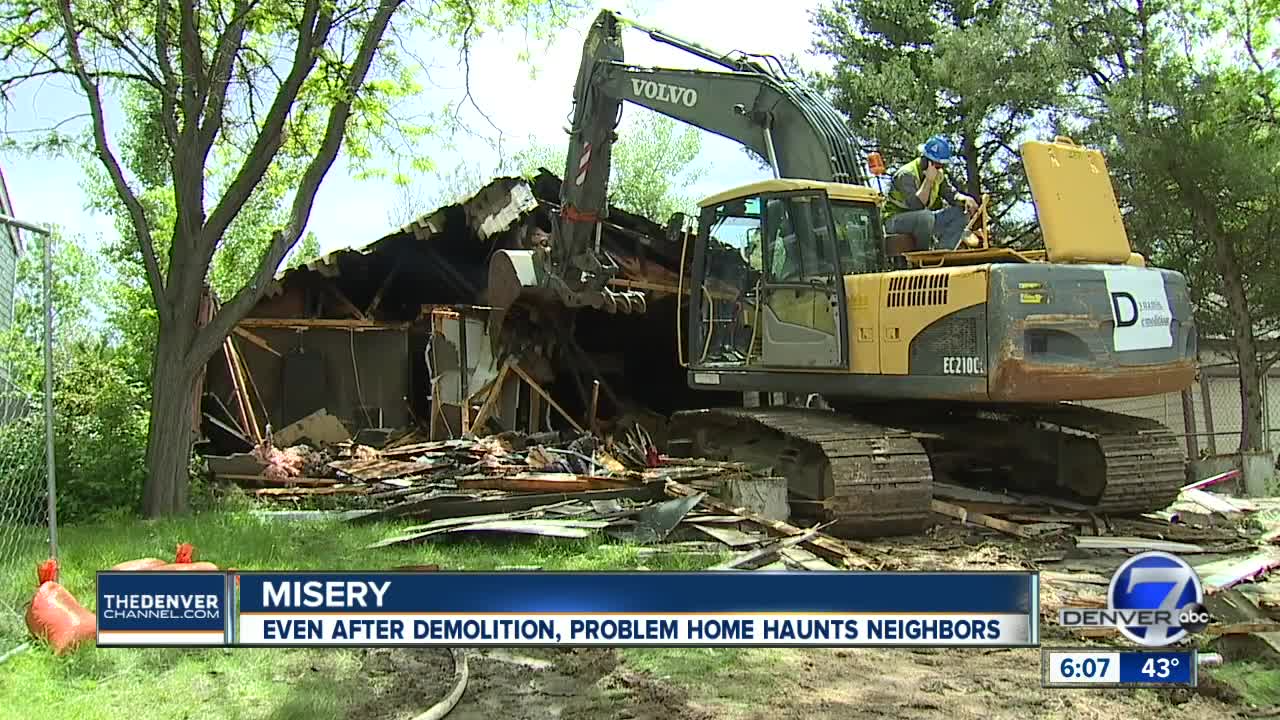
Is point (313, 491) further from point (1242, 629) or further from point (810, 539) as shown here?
point (1242, 629)

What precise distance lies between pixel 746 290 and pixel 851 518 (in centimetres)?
255

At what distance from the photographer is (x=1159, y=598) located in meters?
4.19

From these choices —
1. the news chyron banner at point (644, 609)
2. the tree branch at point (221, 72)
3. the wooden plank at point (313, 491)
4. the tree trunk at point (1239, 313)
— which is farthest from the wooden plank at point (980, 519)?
the tree trunk at point (1239, 313)

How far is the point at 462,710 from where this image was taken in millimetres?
4270

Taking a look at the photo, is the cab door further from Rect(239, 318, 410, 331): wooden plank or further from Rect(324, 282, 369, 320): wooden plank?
Rect(324, 282, 369, 320): wooden plank

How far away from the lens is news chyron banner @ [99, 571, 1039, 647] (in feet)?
13.3

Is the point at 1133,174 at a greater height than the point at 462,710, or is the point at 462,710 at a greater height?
the point at 1133,174

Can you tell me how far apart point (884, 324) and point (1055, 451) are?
2588mm

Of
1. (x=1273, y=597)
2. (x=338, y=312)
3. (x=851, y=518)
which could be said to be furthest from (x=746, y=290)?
(x=338, y=312)

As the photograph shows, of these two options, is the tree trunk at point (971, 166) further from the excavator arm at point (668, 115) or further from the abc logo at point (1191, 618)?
the abc logo at point (1191, 618)

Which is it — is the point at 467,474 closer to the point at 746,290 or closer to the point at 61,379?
the point at 746,290

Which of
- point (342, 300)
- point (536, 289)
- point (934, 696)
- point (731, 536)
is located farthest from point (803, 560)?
point (342, 300)

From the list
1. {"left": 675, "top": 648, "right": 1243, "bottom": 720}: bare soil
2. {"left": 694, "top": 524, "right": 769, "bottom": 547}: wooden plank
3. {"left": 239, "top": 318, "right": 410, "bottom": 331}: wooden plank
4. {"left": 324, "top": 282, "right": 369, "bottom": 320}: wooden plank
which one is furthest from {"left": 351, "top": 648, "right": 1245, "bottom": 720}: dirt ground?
{"left": 324, "top": 282, "right": 369, "bottom": 320}: wooden plank

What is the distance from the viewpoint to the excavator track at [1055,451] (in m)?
9.16
